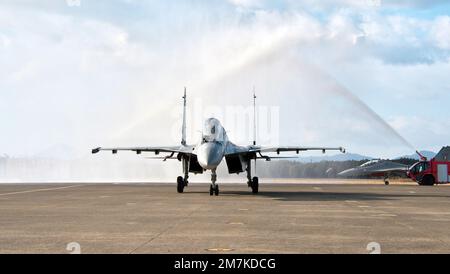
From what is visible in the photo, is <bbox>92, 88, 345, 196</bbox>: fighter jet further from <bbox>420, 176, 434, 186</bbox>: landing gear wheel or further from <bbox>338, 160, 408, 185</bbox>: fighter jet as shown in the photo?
Result: <bbox>338, 160, 408, 185</bbox>: fighter jet

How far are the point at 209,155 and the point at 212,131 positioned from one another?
2547 mm

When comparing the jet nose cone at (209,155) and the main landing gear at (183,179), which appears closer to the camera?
the jet nose cone at (209,155)

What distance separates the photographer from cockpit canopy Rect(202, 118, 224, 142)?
35.0 meters

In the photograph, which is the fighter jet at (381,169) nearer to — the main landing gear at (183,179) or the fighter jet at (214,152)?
the fighter jet at (214,152)

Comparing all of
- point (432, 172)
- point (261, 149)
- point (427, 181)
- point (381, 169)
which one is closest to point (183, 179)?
point (261, 149)

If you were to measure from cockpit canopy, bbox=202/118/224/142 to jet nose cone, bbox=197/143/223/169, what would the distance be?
816 millimetres

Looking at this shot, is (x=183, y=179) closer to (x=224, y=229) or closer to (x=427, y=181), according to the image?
(x=224, y=229)

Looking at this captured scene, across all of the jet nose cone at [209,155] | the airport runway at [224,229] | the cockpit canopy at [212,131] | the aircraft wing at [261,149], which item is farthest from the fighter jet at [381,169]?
the airport runway at [224,229]

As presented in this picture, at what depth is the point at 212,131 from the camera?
1383 inches

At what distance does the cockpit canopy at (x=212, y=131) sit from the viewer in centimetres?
3497

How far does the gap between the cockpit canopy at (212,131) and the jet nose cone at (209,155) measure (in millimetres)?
816

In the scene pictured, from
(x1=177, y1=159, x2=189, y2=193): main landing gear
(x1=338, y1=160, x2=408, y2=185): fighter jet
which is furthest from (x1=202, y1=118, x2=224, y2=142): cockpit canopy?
(x1=338, y1=160, x2=408, y2=185): fighter jet
